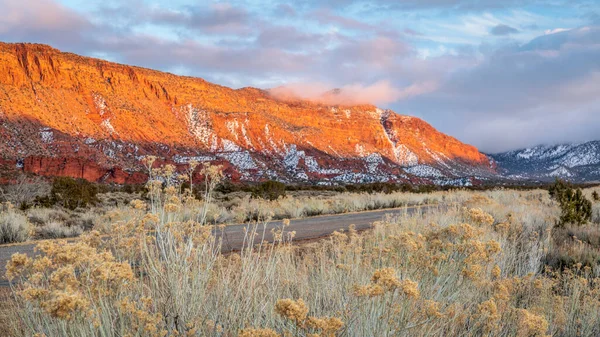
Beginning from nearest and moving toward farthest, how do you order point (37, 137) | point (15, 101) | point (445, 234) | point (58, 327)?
point (58, 327) < point (445, 234) < point (37, 137) < point (15, 101)

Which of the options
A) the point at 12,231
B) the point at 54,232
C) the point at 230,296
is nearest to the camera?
the point at 230,296

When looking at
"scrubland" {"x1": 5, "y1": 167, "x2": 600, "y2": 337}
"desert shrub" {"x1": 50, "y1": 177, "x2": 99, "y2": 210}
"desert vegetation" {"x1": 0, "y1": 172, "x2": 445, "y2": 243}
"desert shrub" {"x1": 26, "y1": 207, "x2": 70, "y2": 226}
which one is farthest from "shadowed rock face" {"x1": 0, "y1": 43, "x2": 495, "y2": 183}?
"scrubland" {"x1": 5, "y1": 167, "x2": 600, "y2": 337}

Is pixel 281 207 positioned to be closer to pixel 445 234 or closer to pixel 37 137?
pixel 445 234

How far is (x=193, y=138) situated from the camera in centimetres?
8681

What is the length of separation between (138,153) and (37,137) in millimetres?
15540

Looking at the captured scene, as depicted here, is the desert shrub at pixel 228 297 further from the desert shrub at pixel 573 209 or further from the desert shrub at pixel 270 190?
the desert shrub at pixel 270 190

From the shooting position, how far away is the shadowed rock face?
2309 inches

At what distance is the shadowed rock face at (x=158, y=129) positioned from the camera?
5866 centimetres

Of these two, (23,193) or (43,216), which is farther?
(23,193)

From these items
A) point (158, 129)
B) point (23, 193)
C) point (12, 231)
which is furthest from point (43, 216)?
point (158, 129)

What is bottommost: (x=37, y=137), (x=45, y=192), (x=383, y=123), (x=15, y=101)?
(x=45, y=192)

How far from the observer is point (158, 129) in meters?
83.4

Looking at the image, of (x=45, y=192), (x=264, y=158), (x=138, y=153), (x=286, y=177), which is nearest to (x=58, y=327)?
(x=45, y=192)

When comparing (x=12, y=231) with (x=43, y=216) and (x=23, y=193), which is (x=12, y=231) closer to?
(x=43, y=216)
